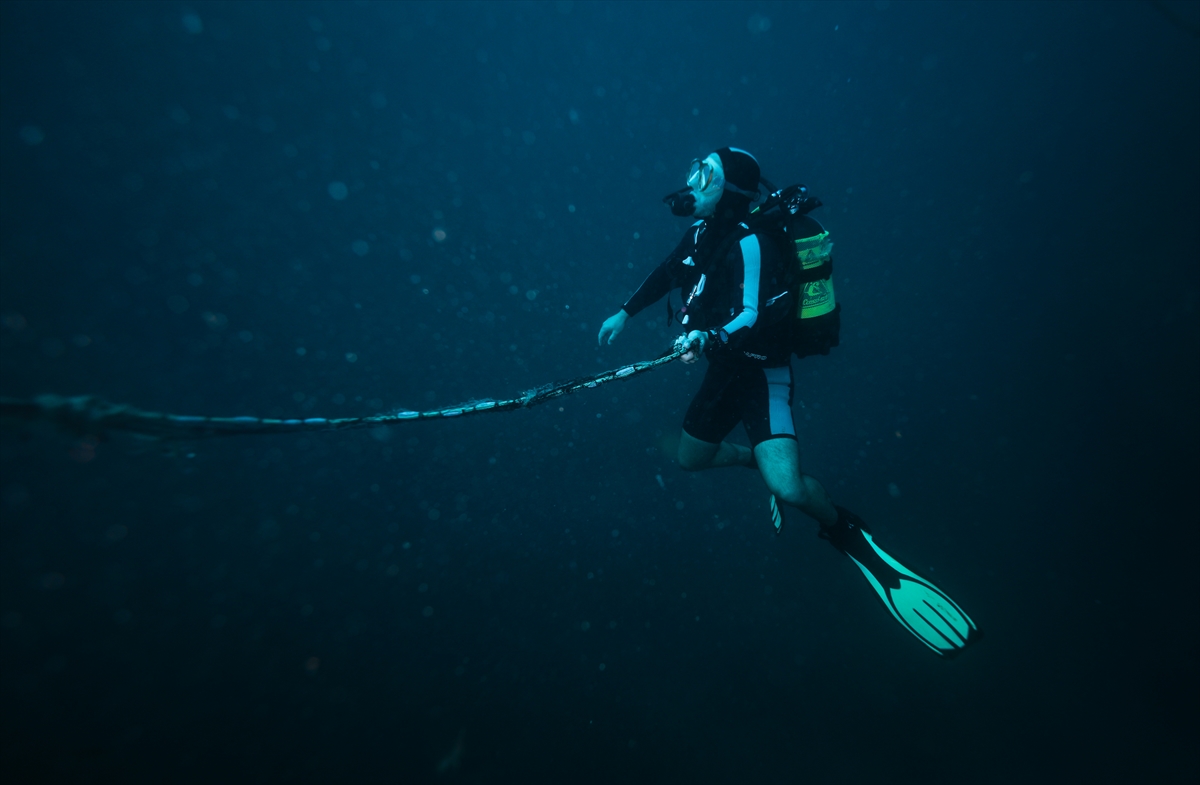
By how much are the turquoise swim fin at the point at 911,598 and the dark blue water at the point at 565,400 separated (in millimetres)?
3295

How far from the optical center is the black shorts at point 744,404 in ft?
11.2

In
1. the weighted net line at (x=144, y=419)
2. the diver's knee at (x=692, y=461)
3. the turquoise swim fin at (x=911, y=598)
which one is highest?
the diver's knee at (x=692, y=461)

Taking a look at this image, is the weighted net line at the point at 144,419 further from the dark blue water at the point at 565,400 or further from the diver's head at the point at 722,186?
the diver's head at the point at 722,186

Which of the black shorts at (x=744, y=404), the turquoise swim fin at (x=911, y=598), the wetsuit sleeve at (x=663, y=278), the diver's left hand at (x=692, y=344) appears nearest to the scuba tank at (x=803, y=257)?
the black shorts at (x=744, y=404)

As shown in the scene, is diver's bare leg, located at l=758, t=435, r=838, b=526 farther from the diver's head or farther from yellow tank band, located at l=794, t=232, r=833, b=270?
the diver's head

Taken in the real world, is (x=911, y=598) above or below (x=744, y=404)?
below

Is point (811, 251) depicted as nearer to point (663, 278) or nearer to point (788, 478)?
point (663, 278)

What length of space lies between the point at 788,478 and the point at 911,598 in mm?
1987

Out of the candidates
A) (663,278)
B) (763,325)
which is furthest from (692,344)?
(663,278)

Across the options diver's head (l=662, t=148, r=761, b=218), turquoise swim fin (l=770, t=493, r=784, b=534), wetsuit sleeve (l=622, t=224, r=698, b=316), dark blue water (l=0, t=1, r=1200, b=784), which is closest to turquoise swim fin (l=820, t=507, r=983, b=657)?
turquoise swim fin (l=770, t=493, r=784, b=534)

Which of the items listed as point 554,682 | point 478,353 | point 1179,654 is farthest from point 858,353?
point 554,682

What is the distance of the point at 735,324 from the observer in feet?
9.52

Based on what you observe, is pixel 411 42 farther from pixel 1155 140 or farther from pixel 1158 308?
pixel 1155 140

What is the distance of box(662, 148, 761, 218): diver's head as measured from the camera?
3.23 metres
